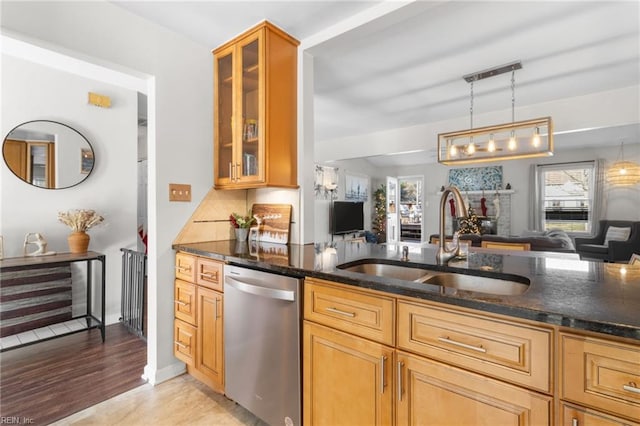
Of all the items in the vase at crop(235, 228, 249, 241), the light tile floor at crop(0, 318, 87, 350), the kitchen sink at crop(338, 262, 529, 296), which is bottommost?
the light tile floor at crop(0, 318, 87, 350)

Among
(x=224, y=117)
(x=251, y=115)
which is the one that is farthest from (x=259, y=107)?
(x=224, y=117)

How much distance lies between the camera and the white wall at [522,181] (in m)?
6.13

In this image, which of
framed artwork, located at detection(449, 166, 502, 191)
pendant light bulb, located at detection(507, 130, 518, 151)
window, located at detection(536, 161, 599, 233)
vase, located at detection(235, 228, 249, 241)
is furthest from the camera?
framed artwork, located at detection(449, 166, 502, 191)

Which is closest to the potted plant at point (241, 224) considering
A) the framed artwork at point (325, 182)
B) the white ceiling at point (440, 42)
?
the white ceiling at point (440, 42)

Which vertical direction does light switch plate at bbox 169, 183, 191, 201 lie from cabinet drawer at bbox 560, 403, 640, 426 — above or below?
above

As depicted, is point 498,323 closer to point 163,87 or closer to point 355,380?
point 355,380

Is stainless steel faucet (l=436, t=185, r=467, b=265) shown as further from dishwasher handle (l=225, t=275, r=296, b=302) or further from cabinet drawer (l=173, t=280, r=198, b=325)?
cabinet drawer (l=173, t=280, r=198, b=325)

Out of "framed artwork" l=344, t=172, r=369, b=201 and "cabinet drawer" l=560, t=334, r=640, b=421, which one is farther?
"framed artwork" l=344, t=172, r=369, b=201

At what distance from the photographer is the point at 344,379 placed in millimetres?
1261

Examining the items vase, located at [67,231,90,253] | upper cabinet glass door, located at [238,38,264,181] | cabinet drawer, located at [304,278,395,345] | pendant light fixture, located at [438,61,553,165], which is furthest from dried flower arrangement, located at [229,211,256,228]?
pendant light fixture, located at [438,61,553,165]

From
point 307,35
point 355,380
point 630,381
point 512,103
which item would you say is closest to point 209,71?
point 307,35

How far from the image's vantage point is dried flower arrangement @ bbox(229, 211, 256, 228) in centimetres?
245

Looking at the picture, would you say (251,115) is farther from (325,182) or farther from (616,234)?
(616,234)

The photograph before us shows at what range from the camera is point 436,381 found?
3.36 ft
